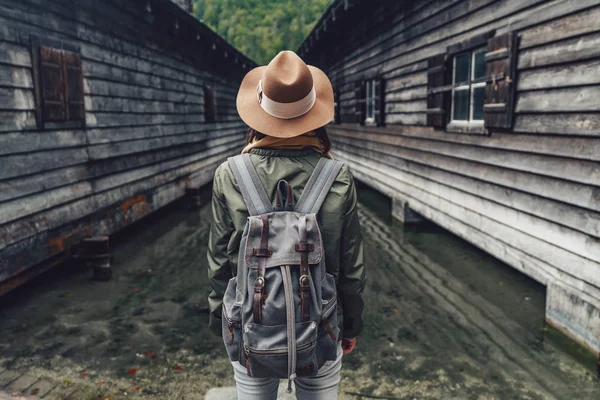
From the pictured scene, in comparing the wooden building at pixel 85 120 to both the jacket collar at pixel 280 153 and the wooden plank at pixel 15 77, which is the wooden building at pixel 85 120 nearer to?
the wooden plank at pixel 15 77

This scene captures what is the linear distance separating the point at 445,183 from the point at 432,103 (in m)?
1.21

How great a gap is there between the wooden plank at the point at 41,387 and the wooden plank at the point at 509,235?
4.09 meters

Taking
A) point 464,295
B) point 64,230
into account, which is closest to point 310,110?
point 464,295

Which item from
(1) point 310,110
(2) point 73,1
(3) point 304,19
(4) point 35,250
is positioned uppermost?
(3) point 304,19

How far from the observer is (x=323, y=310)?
1604mm

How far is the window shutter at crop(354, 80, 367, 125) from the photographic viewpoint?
35.1 feet

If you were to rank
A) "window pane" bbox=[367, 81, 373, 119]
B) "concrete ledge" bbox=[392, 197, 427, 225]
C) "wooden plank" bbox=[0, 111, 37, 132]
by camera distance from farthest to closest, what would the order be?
"window pane" bbox=[367, 81, 373, 119] → "concrete ledge" bbox=[392, 197, 427, 225] → "wooden plank" bbox=[0, 111, 37, 132]

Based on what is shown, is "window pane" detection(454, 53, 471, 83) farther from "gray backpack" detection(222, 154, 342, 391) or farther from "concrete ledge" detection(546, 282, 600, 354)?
"gray backpack" detection(222, 154, 342, 391)

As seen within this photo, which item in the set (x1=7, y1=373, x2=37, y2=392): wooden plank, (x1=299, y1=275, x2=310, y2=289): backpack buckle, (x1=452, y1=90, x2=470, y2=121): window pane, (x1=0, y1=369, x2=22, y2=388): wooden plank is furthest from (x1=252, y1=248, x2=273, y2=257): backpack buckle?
(x1=452, y1=90, x2=470, y2=121): window pane

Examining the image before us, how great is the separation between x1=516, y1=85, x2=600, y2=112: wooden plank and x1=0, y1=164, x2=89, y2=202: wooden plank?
16.9ft

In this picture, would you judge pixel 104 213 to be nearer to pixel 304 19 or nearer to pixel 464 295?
pixel 464 295

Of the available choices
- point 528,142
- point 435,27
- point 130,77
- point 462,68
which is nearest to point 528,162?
point 528,142

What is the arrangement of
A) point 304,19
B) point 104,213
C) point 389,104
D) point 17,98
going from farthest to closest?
point 304,19, point 389,104, point 104,213, point 17,98

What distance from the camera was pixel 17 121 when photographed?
185 inches
